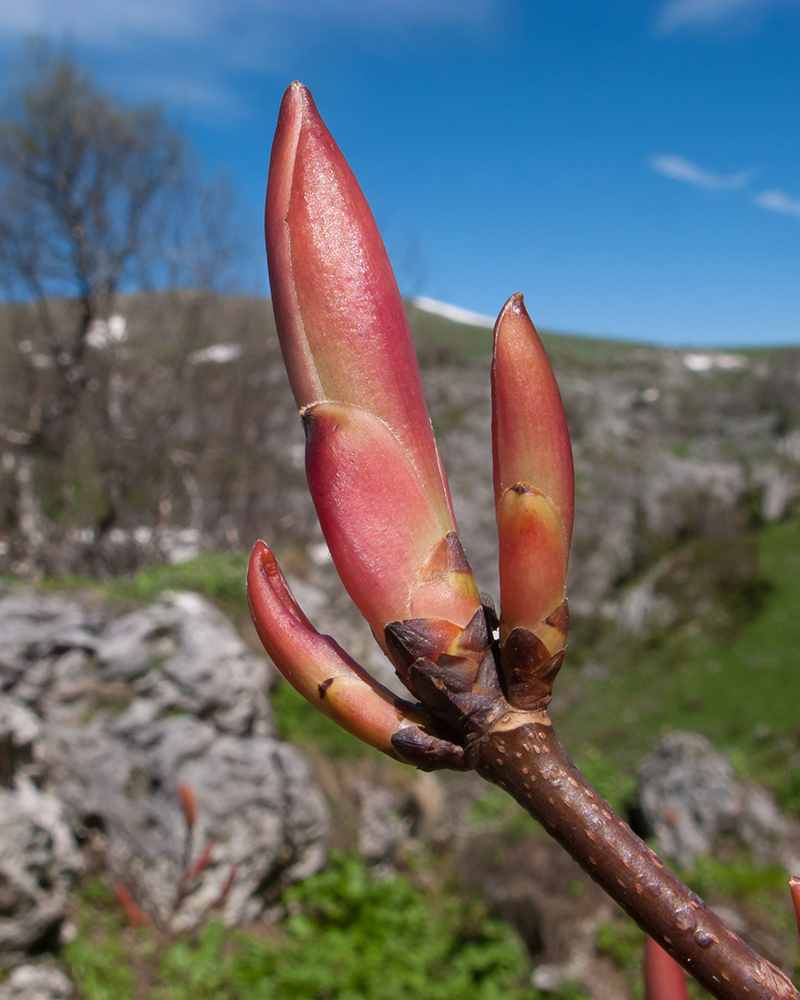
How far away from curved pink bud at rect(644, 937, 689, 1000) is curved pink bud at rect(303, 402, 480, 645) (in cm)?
35

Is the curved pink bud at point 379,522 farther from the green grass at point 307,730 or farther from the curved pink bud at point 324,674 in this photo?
the green grass at point 307,730

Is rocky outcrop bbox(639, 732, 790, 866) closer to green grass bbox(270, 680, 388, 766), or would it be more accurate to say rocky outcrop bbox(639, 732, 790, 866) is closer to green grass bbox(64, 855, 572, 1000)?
green grass bbox(64, 855, 572, 1000)

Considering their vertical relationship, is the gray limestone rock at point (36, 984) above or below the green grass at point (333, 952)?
above

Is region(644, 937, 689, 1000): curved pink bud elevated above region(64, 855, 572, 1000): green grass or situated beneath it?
elevated above

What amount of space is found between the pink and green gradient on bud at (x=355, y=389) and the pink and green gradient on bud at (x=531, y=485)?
0.04 meters

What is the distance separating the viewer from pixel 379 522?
0.44m

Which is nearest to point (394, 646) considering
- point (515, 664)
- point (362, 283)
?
point (515, 664)

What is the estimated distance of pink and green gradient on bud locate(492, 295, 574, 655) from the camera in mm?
424

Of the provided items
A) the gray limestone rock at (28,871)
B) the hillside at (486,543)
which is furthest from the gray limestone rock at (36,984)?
the hillside at (486,543)

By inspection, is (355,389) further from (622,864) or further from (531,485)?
(622,864)

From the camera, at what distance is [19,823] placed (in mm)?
4215

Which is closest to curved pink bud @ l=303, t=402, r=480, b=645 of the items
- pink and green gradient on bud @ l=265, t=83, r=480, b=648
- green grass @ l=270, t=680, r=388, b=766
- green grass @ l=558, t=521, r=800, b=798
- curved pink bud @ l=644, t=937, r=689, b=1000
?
pink and green gradient on bud @ l=265, t=83, r=480, b=648

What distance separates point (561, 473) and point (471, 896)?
6.89 metres

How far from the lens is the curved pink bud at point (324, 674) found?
45 cm
